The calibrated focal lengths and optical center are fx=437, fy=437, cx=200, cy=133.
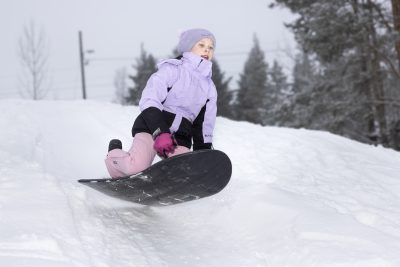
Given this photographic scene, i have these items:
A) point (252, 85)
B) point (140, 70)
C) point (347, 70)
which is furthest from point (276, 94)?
point (347, 70)

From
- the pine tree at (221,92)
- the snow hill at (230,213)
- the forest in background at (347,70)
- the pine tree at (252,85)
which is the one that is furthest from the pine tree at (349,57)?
the pine tree at (252,85)

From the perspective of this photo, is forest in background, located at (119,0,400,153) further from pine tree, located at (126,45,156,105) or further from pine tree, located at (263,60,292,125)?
pine tree, located at (126,45,156,105)

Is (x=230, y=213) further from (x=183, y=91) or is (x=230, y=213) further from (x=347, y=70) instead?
(x=347, y=70)

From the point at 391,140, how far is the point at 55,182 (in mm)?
10008

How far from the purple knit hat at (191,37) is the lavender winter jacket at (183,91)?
11 centimetres

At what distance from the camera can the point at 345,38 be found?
41.6ft

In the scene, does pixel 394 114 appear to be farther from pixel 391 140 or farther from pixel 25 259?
pixel 25 259

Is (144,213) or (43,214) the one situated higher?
(43,214)

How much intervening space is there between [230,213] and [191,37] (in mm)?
1730

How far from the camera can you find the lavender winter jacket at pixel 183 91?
3912mm

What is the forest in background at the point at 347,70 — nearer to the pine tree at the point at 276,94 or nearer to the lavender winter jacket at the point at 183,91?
the pine tree at the point at 276,94

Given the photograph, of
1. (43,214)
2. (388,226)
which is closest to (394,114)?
(388,226)

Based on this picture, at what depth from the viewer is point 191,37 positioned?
427cm

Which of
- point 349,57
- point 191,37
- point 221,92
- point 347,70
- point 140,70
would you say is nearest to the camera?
point 191,37
